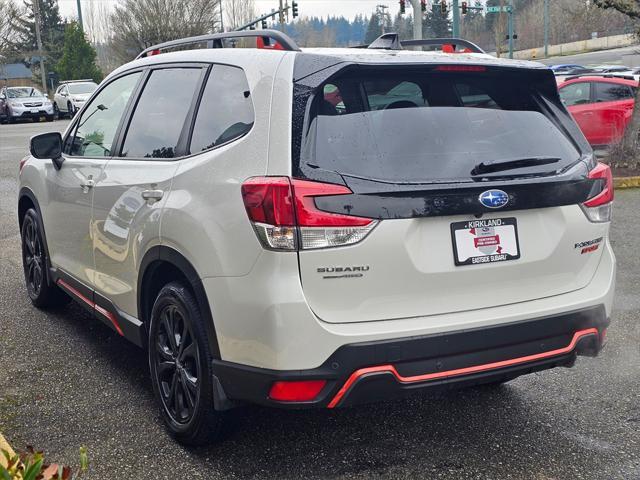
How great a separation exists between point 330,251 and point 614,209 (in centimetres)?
814

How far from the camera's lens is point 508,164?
3.26 meters

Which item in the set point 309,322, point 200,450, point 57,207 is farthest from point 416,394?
point 57,207

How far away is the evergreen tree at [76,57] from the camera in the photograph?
50188mm

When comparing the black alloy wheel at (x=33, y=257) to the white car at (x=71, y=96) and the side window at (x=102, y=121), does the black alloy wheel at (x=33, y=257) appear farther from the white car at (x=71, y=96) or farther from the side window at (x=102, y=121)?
the white car at (x=71, y=96)

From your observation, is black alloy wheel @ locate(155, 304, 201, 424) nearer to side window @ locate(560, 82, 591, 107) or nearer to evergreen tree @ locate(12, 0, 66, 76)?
side window @ locate(560, 82, 591, 107)

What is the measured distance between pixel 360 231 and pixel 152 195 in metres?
1.25

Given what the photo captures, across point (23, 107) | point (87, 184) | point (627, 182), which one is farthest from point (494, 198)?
point (23, 107)

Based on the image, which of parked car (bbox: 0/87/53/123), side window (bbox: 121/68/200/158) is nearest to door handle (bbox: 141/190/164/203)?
side window (bbox: 121/68/200/158)

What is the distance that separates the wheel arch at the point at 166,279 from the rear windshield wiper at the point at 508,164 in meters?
1.23

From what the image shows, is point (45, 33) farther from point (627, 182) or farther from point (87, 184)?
point (87, 184)

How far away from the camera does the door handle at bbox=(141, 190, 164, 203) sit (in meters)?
3.69

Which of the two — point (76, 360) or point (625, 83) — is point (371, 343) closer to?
point (76, 360)

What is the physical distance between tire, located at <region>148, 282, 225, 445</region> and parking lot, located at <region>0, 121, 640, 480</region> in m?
0.12

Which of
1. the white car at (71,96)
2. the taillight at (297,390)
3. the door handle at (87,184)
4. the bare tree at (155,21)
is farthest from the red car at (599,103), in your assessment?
the bare tree at (155,21)
